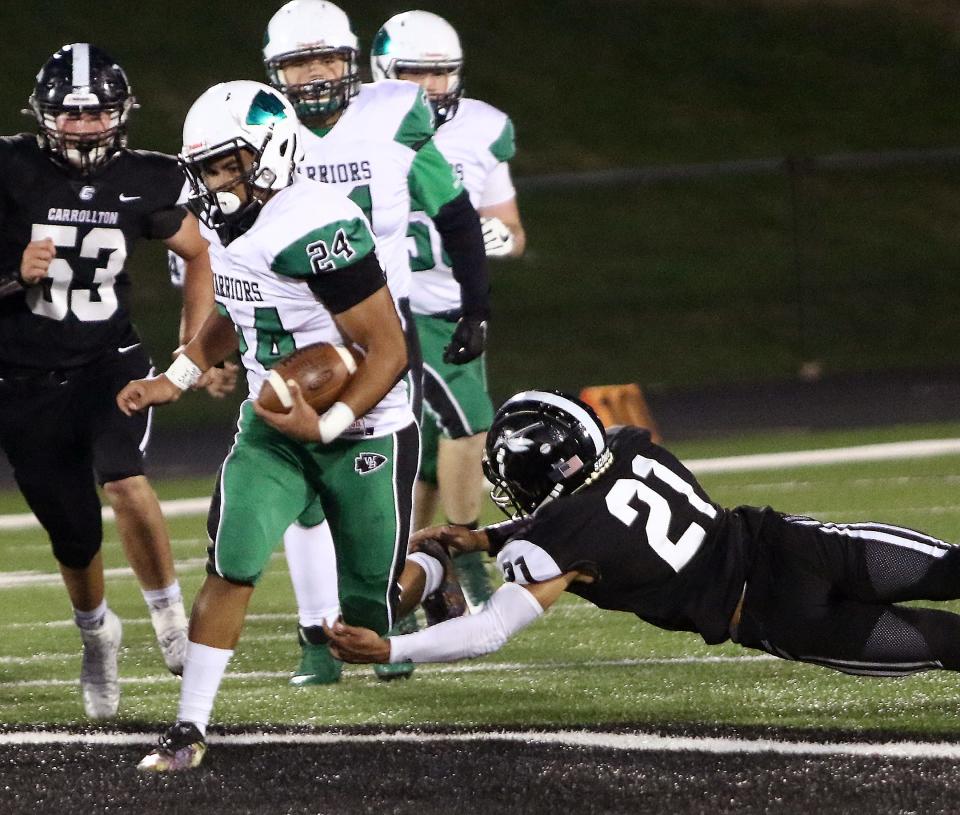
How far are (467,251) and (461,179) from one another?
1242 millimetres

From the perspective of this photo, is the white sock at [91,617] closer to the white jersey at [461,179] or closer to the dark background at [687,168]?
the white jersey at [461,179]

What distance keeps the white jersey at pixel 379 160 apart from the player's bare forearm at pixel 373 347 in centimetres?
102

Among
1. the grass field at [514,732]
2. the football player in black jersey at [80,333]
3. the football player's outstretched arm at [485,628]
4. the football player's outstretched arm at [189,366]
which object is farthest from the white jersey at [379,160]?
the football player's outstretched arm at [485,628]

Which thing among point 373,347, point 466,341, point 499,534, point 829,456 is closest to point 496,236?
point 466,341

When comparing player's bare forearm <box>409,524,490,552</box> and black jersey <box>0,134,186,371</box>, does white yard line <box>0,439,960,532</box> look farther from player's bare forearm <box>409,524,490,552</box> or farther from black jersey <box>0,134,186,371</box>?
player's bare forearm <box>409,524,490,552</box>

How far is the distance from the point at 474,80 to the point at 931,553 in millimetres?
17476

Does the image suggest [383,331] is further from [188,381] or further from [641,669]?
[641,669]

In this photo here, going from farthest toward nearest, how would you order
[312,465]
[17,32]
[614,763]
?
1. [17,32]
2. [312,465]
3. [614,763]

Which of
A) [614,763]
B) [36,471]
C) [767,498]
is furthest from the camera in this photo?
[767,498]

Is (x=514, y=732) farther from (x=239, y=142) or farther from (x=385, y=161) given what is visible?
(x=385, y=161)

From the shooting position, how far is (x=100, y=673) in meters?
5.28

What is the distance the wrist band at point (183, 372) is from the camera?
4984 mm

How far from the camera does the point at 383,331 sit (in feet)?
15.2

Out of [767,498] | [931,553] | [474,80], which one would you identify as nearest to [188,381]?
[931,553]
